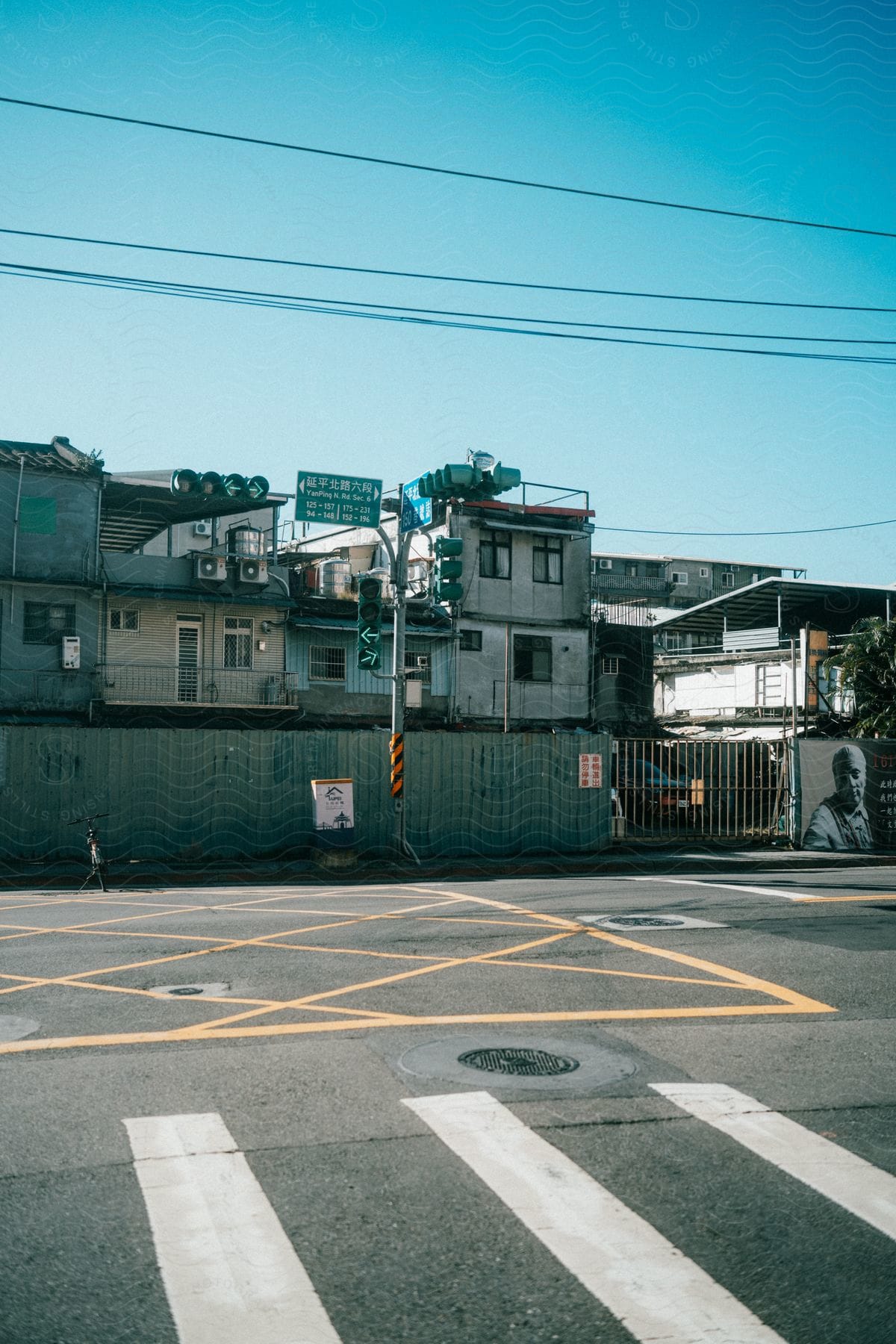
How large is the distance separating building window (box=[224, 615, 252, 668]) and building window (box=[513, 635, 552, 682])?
10091 millimetres

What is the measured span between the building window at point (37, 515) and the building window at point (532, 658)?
56.0 ft

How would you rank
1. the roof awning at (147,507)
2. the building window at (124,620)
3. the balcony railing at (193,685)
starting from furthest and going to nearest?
the building window at (124,620) < the roof awning at (147,507) < the balcony railing at (193,685)

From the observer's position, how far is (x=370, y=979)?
983 cm

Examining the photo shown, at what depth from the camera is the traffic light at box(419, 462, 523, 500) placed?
18.6m

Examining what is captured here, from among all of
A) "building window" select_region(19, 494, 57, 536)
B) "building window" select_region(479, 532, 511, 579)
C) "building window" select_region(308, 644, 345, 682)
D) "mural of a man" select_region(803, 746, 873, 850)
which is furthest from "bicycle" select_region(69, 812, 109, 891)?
"building window" select_region(479, 532, 511, 579)

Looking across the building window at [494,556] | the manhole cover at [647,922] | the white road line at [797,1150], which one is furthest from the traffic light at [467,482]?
the building window at [494,556]

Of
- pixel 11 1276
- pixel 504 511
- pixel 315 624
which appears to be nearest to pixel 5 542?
pixel 315 624

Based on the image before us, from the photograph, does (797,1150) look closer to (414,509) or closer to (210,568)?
(414,509)

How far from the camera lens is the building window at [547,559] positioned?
44562 mm

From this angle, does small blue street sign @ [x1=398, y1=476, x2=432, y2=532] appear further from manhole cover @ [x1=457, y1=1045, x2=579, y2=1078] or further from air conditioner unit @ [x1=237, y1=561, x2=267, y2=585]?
air conditioner unit @ [x1=237, y1=561, x2=267, y2=585]

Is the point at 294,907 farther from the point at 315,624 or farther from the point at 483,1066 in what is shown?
the point at 315,624

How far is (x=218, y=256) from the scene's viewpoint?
18.1m

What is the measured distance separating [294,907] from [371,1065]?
25.9 feet

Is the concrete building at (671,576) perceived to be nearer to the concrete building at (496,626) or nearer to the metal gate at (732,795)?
the concrete building at (496,626)
